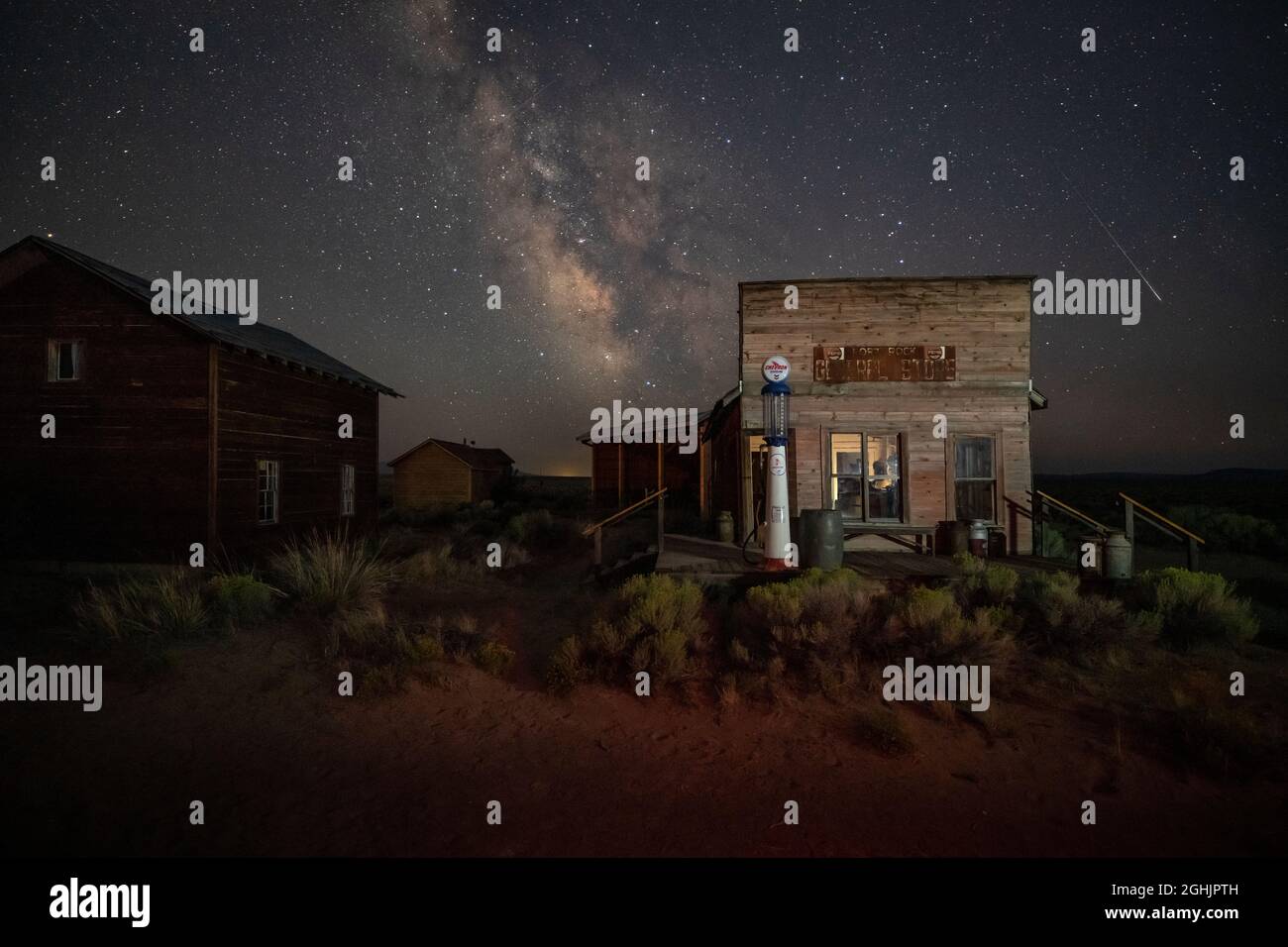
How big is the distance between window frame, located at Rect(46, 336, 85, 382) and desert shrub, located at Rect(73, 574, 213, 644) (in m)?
6.85

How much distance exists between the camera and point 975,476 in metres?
10.7

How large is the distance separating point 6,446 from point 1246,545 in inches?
1187

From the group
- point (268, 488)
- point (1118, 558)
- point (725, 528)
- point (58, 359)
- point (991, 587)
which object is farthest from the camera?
point (268, 488)

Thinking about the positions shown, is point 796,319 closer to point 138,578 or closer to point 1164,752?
point 1164,752

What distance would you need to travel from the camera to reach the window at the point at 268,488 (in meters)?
13.1

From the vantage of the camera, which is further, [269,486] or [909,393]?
[269,486]

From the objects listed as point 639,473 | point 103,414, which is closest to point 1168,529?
point 103,414

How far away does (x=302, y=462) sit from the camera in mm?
14398

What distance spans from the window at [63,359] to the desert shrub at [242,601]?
755cm

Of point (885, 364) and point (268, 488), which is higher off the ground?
point (885, 364)

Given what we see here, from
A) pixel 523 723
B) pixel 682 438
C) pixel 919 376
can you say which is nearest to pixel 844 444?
pixel 919 376

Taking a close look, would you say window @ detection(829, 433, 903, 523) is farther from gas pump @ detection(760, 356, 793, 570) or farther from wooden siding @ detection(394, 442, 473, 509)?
wooden siding @ detection(394, 442, 473, 509)

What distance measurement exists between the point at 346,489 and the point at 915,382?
49.3 feet

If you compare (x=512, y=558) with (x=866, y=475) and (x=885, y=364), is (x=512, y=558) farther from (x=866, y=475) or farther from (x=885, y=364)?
(x=885, y=364)
